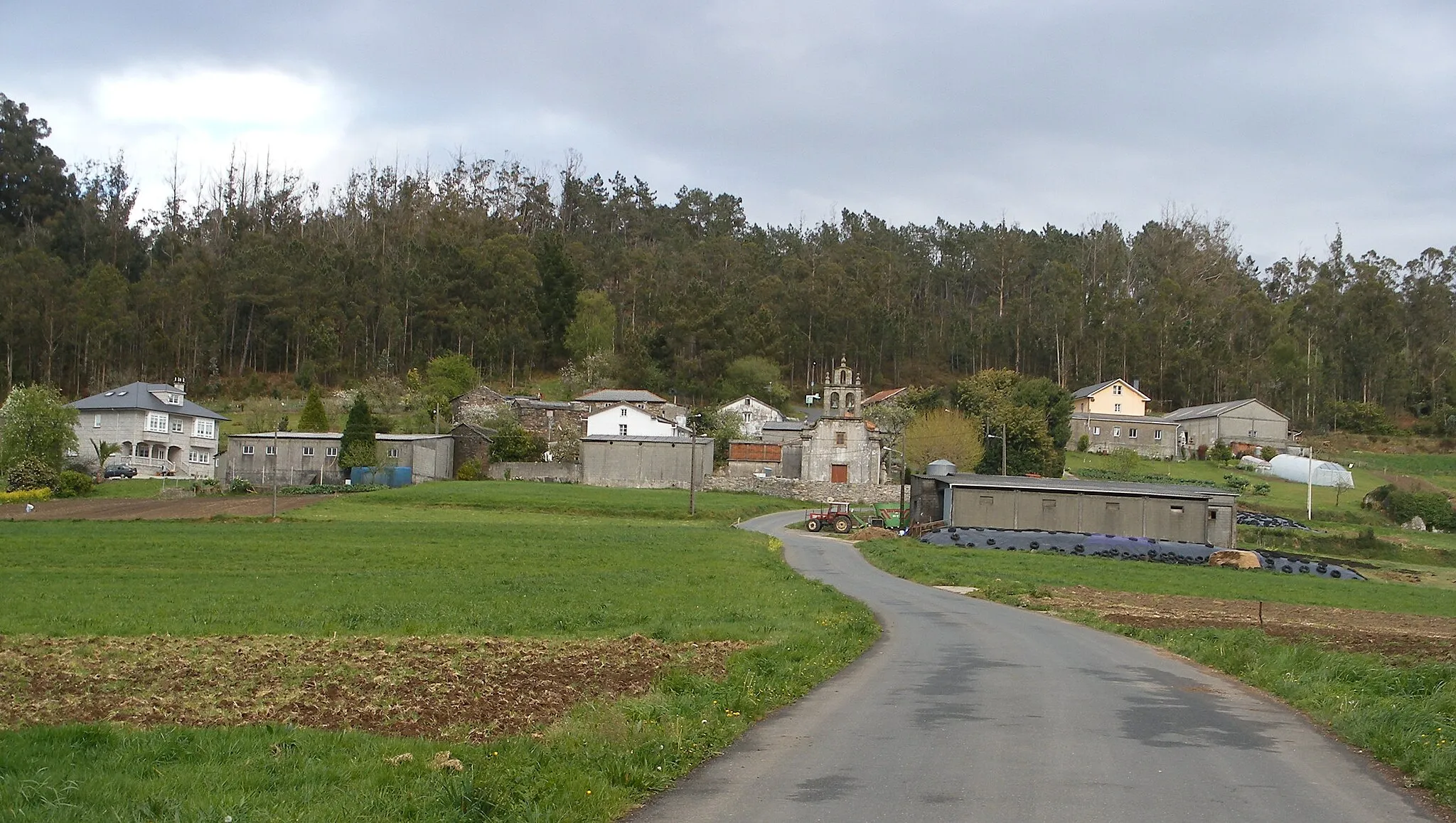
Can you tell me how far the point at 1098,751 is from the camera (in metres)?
12.0

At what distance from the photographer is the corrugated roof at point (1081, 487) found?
205 feet

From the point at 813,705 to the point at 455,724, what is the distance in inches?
180

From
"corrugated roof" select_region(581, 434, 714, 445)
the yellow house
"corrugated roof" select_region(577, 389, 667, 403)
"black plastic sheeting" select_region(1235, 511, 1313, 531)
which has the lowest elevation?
"black plastic sheeting" select_region(1235, 511, 1313, 531)

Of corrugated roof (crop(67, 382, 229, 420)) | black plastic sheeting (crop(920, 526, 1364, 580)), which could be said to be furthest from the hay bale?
corrugated roof (crop(67, 382, 229, 420))

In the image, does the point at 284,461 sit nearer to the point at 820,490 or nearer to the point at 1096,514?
the point at 820,490

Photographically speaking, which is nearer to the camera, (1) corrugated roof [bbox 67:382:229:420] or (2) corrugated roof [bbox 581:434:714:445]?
(2) corrugated roof [bbox 581:434:714:445]

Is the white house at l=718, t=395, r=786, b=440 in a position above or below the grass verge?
above

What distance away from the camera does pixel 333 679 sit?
15.3 m

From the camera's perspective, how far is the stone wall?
271 ft

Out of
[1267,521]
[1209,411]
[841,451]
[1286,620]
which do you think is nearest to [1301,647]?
[1286,620]

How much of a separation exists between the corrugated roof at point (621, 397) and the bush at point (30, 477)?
40.8 metres

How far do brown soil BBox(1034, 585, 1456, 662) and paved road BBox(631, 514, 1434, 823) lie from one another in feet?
22.6

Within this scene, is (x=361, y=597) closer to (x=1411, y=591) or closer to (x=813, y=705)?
(x=813, y=705)

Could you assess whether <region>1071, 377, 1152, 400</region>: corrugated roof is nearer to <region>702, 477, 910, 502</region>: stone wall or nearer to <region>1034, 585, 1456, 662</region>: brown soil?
<region>702, 477, 910, 502</region>: stone wall
